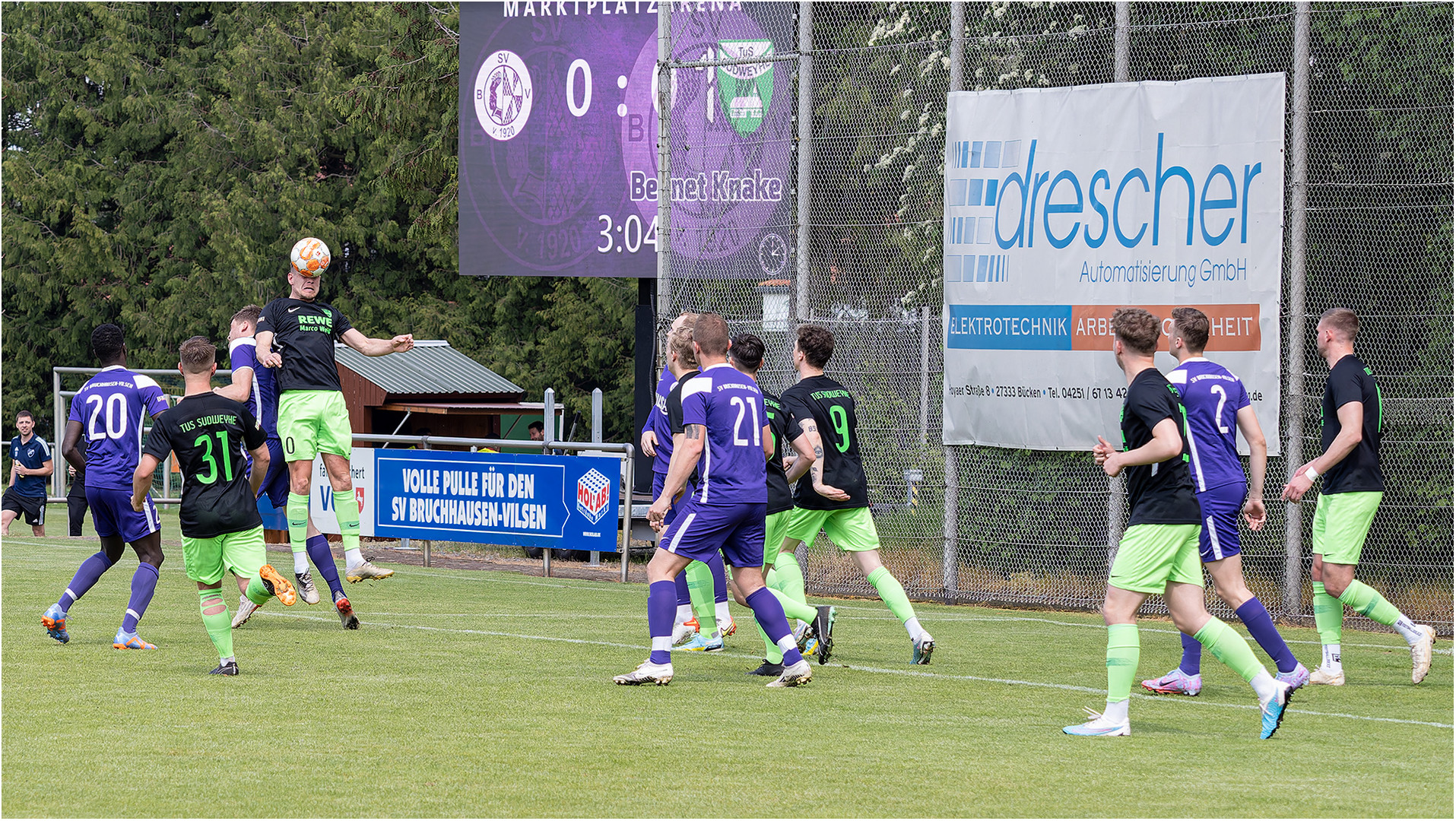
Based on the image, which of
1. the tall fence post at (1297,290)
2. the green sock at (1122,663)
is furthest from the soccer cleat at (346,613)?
the tall fence post at (1297,290)

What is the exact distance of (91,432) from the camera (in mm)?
10547

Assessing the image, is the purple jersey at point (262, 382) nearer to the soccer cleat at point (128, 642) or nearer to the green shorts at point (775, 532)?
the soccer cleat at point (128, 642)

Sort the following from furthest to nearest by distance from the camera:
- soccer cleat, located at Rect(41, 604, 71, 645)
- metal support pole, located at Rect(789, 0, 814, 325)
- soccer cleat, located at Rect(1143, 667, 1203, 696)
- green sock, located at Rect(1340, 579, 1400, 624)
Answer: metal support pole, located at Rect(789, 0, 814, 325) < soccer cleat, located at Rect(41, 604, 71, 645) < green sock, located at Rect(1340, 579, 1400, 624) < soccer cleat, located at Rect(1143, 667, 1203, 696)

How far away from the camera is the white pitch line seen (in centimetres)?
801

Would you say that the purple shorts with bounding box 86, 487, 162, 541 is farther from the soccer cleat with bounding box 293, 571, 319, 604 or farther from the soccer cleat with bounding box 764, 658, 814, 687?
the soccer cleat with bounding box 764, 658, 814, 687

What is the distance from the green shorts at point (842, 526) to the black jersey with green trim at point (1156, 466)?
8.32ft

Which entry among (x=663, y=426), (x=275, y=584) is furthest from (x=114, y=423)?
(x=663, y=426)

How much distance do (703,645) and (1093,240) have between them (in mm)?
A: 5174

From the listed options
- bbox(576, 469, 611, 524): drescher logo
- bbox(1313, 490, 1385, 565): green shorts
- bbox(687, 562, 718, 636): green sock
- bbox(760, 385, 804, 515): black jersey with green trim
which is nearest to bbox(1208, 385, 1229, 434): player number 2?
bbox(1313, 490, 1385, 565): green shorts

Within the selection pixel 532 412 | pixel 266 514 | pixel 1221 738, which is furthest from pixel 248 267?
pixel 1221 738

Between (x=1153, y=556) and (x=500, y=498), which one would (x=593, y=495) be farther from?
(x=1153, y=556)

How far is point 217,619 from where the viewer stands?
29.0 feet

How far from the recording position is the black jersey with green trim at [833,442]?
957 centimetres

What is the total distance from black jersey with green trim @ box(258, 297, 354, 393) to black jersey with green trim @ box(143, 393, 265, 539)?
192 centimetres
